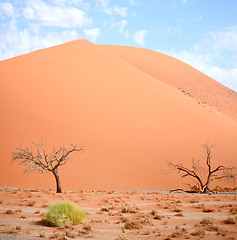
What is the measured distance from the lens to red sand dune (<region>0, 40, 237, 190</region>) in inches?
787

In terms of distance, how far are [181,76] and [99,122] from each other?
32.0 meters

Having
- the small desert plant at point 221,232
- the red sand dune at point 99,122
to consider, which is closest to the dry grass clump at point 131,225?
the small desert plant at point 221,232

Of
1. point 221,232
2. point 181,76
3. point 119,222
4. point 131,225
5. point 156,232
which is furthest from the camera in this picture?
point 181,76

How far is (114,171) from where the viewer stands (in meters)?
20.3

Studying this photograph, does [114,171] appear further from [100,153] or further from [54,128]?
[54,128]

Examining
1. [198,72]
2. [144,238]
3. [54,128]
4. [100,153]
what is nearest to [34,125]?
[54,128]

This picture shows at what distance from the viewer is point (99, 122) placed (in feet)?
79.7

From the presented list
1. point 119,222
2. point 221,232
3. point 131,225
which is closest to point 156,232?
point 131,225

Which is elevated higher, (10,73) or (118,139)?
(10,73)

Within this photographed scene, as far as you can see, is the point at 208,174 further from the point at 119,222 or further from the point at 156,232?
the point at 156,232

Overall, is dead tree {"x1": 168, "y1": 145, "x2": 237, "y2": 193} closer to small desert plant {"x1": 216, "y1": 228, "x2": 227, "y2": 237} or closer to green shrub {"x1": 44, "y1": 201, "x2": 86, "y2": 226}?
small desert plant {"x1": 216, "y1": 228, "x2": 227, "y2": 237}

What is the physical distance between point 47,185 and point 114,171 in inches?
179

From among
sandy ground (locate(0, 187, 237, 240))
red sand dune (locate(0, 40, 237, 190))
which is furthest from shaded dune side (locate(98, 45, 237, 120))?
sandy ground (locate(0, 187, 237, 240))

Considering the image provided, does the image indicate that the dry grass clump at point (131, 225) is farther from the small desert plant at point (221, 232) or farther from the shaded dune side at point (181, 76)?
the shaded dune side at point (181, 76)
